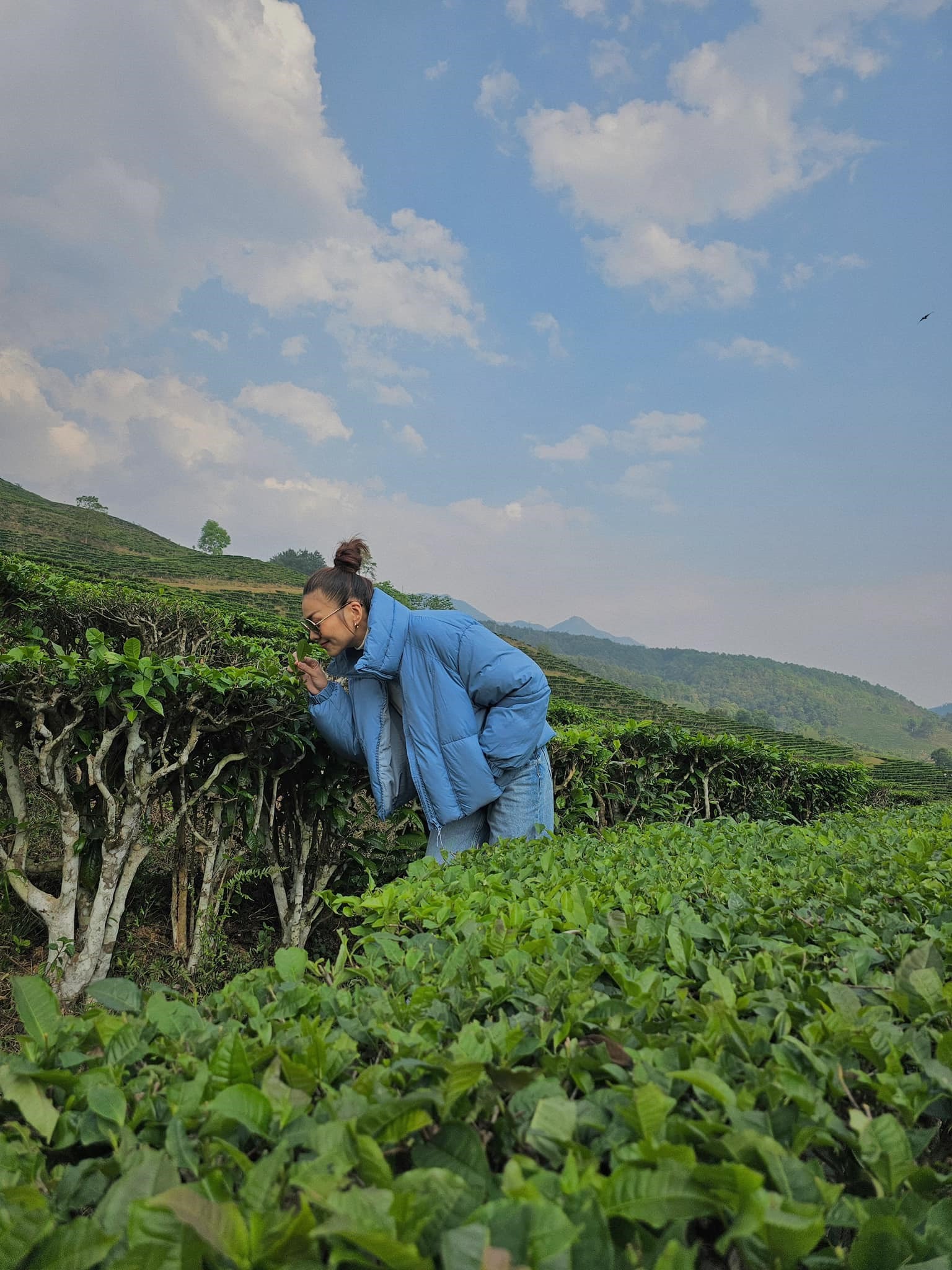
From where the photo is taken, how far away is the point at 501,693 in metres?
3.00

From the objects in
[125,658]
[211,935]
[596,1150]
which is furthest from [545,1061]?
[211,935]

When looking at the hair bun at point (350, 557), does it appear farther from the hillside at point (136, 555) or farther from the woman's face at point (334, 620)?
the hillside at point (136, 555)

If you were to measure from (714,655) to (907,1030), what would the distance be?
204m

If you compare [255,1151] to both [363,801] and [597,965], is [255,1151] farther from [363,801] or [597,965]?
[363,801]

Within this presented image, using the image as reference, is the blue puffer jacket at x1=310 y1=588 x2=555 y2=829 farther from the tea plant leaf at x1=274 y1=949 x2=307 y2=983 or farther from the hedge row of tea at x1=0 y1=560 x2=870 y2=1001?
the tea plant leaf at x1=274 y1=949 x2=307 y2=983

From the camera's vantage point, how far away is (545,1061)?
1006 millimetres

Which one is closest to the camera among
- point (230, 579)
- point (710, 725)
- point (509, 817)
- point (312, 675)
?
point (312, 675)

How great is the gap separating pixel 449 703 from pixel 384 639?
1.24ft

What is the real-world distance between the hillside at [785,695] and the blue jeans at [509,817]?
357 feet

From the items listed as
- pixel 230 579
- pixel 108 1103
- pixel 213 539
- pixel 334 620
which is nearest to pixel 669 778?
pixel 334 620

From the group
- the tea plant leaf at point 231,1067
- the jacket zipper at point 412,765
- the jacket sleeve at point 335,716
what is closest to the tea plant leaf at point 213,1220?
the tea plant leaf at point 231,1067

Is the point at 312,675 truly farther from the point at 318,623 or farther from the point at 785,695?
the point at 785,695

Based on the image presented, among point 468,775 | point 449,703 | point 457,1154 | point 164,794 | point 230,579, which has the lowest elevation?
point 164,794

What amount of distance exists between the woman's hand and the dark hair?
0.33 meters
